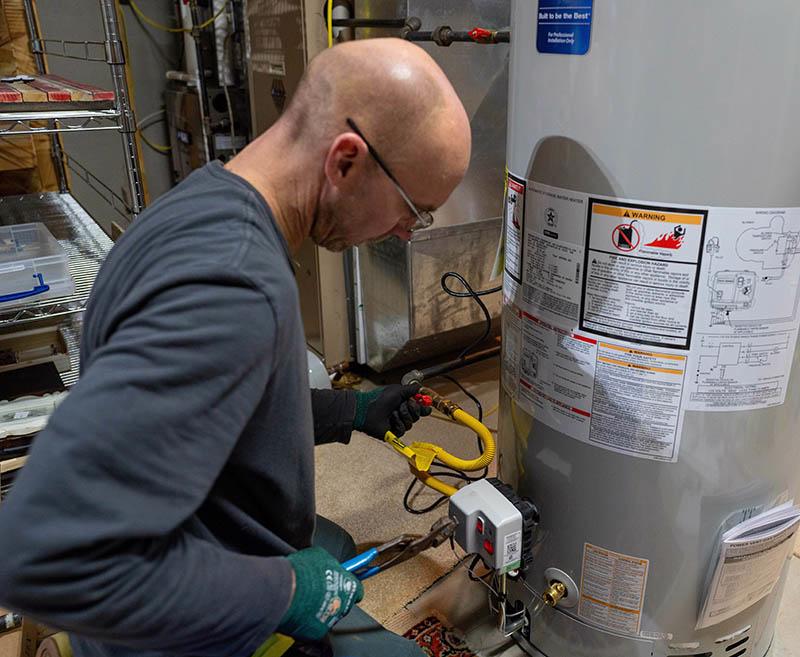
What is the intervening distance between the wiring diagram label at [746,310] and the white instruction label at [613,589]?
33 centimetres

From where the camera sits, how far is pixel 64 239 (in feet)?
5.98

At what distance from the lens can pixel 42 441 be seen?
0.54m

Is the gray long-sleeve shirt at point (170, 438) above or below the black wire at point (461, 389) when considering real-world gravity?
above

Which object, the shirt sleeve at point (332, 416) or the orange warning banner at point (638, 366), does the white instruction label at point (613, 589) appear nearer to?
the orange warning banner at point (638, 366)

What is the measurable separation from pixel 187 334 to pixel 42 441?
0.15 m

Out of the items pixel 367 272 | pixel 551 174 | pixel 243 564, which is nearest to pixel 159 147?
pixel 367 272

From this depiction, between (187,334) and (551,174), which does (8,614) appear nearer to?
(187,334)

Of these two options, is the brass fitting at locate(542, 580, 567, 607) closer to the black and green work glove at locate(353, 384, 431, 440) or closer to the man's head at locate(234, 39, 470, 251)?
the black and green work glove at locate(353, 384, 431, 440)

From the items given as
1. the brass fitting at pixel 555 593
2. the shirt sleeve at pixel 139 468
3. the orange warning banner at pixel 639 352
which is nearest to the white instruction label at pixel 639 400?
the orange warning banner at pixel 639 352

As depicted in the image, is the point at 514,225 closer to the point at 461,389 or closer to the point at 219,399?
the point at 219,399

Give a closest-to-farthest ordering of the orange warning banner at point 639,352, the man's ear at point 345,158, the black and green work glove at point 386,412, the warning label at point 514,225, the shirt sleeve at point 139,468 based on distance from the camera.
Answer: the shirt sleeve at point 139,468
the man's ear at point 345,158
the orange warning banner at point 639,352
the warning label at point 514,225
the black and green work glove at point 386,412

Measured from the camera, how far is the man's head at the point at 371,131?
71 cm

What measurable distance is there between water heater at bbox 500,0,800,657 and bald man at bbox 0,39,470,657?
9.7 inches


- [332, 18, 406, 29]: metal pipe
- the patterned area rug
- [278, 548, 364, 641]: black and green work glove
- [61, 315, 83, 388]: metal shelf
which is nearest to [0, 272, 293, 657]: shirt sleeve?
[278, 548, 364, 641]: black and green work glove
